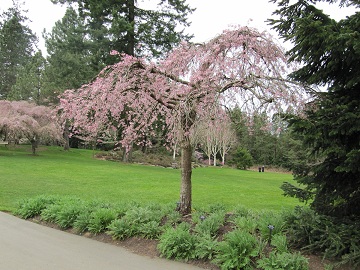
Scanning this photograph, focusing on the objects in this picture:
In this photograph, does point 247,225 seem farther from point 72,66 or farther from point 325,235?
point 72,66

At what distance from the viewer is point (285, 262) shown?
333 centimetres

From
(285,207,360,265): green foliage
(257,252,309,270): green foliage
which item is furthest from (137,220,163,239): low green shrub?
(285,207,360,265): green foliage

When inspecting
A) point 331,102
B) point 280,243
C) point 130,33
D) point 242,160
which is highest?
point 130,33

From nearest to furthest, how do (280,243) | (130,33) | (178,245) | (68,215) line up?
1. (280,243)
2. (178,245)
3. (68,215)
4. (130,33)

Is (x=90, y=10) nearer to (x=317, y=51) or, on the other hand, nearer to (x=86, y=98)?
(x=86, y=98)

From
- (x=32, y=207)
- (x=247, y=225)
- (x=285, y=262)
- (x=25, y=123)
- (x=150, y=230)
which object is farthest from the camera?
(x=25, y=123)

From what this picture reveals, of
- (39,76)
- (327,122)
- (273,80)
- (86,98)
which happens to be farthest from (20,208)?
(39,76)

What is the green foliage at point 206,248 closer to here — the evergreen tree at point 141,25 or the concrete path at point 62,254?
the concrete path at point 62,254

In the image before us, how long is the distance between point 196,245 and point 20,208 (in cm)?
451

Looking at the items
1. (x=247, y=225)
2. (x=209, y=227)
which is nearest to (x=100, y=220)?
(x=209, y=227)

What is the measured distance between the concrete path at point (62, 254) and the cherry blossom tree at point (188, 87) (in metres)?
1.70

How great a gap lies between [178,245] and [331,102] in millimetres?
2734

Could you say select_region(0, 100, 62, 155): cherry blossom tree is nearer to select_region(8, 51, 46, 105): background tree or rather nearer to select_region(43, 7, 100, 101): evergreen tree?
select_region(43, 7, 100, 101): evergreen tree

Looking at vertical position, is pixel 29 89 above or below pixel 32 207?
above
